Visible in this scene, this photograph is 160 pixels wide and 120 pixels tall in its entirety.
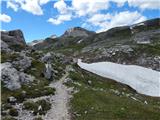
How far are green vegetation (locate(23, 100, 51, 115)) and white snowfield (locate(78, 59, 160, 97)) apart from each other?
136 feet

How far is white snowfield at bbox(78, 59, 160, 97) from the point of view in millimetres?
80963

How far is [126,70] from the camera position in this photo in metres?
104

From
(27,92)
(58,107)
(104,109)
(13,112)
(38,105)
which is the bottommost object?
(104,109)

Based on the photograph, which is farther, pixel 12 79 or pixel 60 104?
pixel 12 79

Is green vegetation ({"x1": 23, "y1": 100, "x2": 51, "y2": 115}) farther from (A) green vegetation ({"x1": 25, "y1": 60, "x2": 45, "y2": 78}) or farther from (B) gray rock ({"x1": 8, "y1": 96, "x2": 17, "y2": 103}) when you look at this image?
(A) green vegetation ({"x1": 25, "y1": 60, "x2": 45, "y2": 78})

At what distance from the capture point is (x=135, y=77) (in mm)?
93188

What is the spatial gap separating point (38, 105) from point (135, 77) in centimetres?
5746

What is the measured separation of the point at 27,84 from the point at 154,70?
237ft

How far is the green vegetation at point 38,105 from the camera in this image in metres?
38.1

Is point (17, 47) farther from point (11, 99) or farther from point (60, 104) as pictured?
point (60, 104)

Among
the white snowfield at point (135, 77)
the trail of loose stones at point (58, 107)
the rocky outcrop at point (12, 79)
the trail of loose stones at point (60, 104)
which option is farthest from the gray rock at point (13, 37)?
the trail of loose stones at point (58, 107)

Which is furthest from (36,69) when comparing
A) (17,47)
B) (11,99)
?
(17,47)

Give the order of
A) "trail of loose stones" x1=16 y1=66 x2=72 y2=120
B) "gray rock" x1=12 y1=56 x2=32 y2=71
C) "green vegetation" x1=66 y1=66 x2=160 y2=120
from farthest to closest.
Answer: "gray rock" x1=12 y1=56 x2=32 y2=71 → "green vegetation" x1=66 y1=66 x2=160 y2=120 → "trail of loose stones" x1=16 y1=66 x2=72 y2=120

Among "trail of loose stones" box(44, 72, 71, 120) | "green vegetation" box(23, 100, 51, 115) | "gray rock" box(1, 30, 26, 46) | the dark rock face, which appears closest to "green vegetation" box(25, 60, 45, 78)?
"trail of loose stones" box(44, 72, 71, 120)
